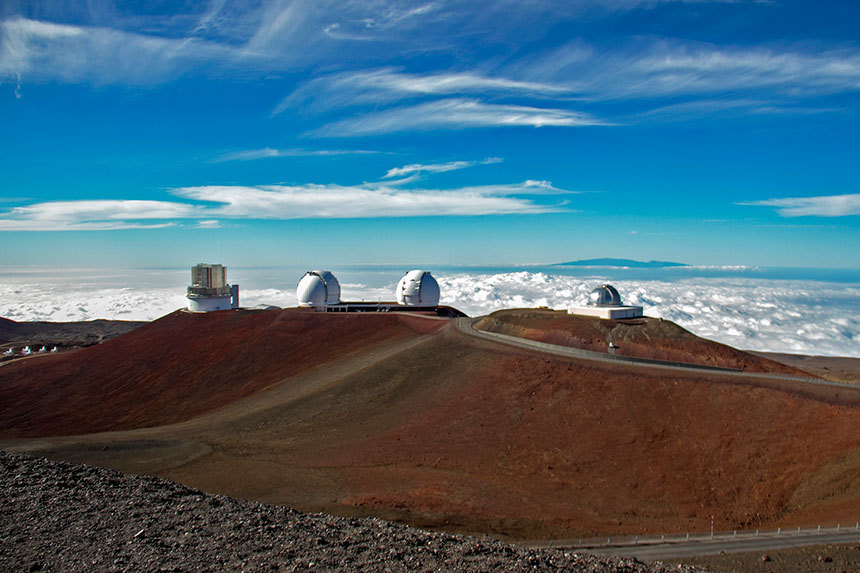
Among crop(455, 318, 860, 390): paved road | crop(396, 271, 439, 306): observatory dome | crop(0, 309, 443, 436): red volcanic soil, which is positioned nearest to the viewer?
crop(455, 318, 860, 390): paved road

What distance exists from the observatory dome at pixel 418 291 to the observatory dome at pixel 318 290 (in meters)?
5.93

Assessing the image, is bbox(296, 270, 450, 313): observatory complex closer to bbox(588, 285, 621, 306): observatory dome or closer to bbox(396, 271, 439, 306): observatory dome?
bbox(396, 271, 439, 306): observatory dome

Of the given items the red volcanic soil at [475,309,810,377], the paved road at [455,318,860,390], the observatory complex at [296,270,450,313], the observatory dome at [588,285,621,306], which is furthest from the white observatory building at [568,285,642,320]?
the observatory complex at [296,270,450,313]

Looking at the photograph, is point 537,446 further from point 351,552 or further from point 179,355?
point 179,355

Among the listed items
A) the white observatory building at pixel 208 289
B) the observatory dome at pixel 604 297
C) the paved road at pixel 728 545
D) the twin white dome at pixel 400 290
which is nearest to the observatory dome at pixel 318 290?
the twin white dome at pixel 400 290

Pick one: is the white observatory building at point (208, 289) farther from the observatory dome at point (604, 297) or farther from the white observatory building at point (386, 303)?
the observatory dome at point (604, 297)

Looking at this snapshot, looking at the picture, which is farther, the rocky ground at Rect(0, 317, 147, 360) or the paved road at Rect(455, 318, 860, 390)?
the rocky ground at Rect(0, 317, 147, 360)

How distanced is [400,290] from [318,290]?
23.6ft

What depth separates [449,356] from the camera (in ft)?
95.4

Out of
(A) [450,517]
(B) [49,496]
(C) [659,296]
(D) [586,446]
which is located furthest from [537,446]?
(C) [659,296]

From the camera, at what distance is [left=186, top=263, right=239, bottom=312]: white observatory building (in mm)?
46594

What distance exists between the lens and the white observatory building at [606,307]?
34.0 m

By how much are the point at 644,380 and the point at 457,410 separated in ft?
27.6

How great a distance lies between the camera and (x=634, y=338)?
3000 cm
